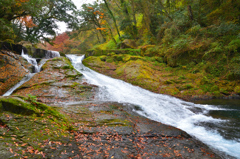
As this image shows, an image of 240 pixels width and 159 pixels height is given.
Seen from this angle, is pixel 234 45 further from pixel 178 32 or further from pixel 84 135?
pixel 84 135

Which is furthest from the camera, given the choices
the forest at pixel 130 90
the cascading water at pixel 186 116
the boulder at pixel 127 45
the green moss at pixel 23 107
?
the boulder at pixel 127 45

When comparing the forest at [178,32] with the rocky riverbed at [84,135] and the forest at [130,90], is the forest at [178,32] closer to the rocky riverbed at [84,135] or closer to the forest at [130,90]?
the forest at [130,90]

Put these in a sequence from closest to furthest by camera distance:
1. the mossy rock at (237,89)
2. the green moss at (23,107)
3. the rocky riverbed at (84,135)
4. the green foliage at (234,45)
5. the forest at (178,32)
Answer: the rocky riverbed at (84,135), the green moss at (23,107), the mossy rock at (237,89), the green foliage at (234,45), the forest at (178,32)

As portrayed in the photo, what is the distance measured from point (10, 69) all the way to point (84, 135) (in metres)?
9.56

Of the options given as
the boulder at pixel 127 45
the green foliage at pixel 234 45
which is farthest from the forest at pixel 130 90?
the boulder at pixel 127 45

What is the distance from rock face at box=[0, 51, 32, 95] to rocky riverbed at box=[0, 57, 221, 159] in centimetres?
666

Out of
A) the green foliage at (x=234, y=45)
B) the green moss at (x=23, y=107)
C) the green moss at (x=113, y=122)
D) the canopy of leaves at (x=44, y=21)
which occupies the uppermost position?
the canopy of leaves at (x=44, y=21)

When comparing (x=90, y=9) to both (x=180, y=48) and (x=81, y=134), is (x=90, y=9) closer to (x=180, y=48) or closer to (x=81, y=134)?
(x=180, y=48)

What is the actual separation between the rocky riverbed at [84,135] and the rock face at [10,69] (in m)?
6.66

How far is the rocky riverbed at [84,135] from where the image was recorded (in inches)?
109

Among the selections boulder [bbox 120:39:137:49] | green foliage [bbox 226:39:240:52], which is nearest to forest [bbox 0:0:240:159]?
green foliage [bbox 226:39:240:52]

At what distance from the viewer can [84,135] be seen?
3.87m

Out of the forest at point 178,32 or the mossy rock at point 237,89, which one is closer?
the mossy rock at point 237,89

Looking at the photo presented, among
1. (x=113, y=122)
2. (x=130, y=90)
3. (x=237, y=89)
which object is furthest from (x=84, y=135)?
(x=237, y=89)
